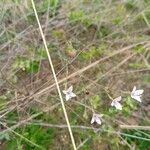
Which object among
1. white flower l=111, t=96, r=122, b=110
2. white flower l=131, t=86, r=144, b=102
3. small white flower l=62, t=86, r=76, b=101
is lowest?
white flower l=131, t=86, r=144, b=102

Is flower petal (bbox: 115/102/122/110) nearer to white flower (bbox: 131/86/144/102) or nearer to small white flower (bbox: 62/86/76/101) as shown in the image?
white flower (bbox: 131/86/144/102)

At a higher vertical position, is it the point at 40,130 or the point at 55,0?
the point at 55,0

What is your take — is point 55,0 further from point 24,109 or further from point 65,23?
point 24,109

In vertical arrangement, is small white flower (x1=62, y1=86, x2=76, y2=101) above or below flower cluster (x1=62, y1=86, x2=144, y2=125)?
above

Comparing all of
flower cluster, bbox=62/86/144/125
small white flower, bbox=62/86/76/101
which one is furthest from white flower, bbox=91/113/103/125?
small white flower, bbox=62/86/76/101

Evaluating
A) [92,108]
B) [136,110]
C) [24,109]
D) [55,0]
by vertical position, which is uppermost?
[55,0]

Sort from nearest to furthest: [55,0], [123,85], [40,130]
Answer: [40,130]
[123,85]
[55,0]

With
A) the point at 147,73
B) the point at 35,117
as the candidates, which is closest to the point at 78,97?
the point at 35,117

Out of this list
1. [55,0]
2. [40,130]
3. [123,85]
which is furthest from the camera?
[55,0]

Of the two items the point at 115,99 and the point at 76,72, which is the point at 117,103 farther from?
the point at 76,72
